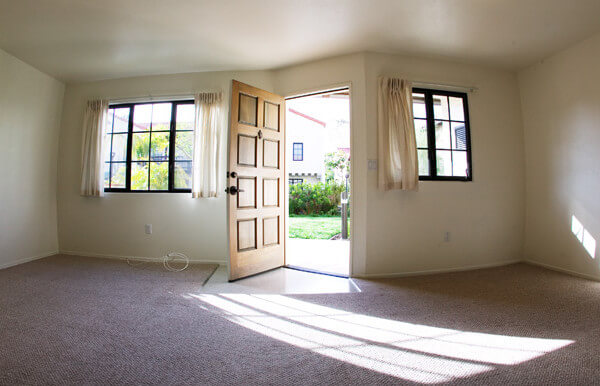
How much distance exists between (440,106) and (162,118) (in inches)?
148

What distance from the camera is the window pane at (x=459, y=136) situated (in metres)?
3.25

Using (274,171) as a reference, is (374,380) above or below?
below

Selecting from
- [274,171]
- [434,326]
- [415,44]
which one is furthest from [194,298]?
[415,44]

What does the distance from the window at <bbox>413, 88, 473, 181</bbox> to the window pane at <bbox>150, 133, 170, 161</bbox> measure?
3360 mm

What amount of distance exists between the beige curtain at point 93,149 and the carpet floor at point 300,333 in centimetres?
135

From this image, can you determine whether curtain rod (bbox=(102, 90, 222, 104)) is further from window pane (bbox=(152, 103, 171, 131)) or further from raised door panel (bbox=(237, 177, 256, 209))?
raised door panel (bbox=(237, 177, 256, 209))

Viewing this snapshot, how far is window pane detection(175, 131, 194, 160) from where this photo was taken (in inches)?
140

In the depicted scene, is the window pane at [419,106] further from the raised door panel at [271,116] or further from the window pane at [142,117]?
the window pane at [142,117]

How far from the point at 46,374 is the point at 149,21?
282cm

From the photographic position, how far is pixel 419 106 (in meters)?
→ 3.21

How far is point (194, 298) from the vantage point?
89.6 inches

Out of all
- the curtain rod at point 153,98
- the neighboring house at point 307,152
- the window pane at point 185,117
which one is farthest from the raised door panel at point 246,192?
the neighboring house at point 307,152

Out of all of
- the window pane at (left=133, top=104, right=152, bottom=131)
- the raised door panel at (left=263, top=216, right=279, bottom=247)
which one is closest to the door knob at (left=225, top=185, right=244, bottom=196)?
the raised door panel at (left=263, top=216, right=279, bottom=247)

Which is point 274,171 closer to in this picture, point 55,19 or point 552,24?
point 55,19
